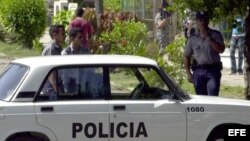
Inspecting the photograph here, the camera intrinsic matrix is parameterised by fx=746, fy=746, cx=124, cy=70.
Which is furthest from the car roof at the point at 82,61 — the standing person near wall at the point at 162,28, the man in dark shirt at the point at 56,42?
the standing person near wall at the point at 162,28

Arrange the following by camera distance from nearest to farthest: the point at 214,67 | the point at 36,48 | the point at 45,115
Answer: the point at 45,115, the point at 214,67, the point at 36,48

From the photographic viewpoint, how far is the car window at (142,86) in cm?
799

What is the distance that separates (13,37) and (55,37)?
16328mm

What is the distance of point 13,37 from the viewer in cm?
2633

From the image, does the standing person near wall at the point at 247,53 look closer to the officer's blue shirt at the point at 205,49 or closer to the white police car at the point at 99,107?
the officer's blue shirt at the point at 205,49

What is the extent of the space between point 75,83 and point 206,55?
2.74 metres

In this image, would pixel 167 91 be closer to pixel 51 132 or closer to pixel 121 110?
pixel 121 110

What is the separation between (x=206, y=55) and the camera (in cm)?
1003

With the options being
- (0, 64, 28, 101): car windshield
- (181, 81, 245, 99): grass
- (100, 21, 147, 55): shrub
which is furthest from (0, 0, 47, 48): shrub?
(0, 64, 28, 101): car windshield

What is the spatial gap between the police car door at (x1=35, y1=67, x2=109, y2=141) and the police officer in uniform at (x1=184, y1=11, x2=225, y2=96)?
2454 mm

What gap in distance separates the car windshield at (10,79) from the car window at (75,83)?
322mm

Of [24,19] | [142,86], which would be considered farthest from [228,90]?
[24,19]

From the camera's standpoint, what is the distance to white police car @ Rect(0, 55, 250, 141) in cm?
761

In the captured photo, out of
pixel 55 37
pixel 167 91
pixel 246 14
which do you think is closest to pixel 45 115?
pixel 167 91
